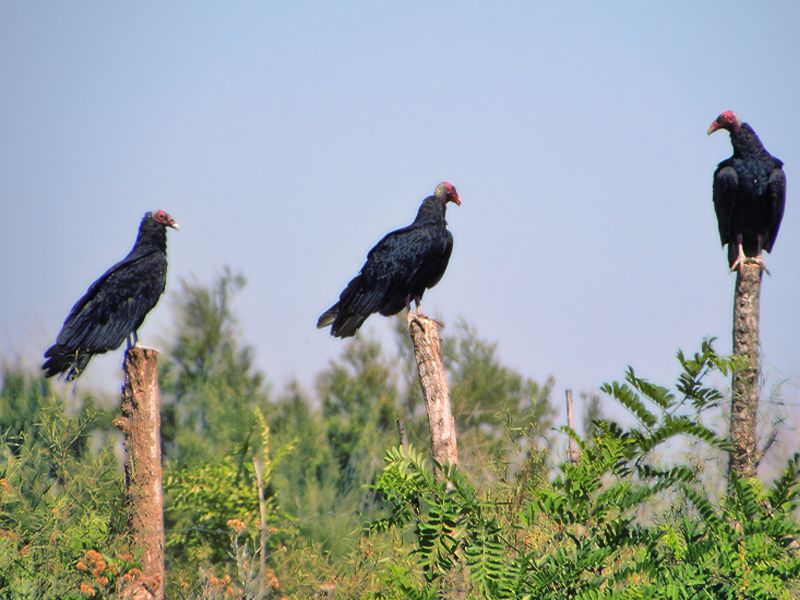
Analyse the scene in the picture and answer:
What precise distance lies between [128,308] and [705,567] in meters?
4.35

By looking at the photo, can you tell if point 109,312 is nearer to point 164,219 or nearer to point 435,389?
point 164,219

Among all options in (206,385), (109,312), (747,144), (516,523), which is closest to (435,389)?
(516,523)

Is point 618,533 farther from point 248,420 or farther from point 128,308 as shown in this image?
point 248,420

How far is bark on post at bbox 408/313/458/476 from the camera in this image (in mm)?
5926

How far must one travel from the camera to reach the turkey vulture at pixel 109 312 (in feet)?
23.0

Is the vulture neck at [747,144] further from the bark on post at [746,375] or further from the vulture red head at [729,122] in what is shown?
the bark on post at [746,375]

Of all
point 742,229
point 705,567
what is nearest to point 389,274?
point 742,229

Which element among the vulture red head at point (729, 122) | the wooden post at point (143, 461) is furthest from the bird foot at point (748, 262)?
the wooden post at point (143, 461)

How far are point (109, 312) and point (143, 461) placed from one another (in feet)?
4.57

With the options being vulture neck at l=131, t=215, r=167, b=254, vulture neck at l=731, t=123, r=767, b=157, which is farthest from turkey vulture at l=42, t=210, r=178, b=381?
vulture neck at l=731, t=123, r=767, b=157

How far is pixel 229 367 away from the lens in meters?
15.3

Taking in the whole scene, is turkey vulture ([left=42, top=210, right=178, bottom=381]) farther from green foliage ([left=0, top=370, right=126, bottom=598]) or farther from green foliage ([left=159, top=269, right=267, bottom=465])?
green foliage ([left=159, top=269, right=267, bottom=465])

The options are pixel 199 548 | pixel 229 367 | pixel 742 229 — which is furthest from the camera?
pixel 229 367

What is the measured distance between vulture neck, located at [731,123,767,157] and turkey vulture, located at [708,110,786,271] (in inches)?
2.8
